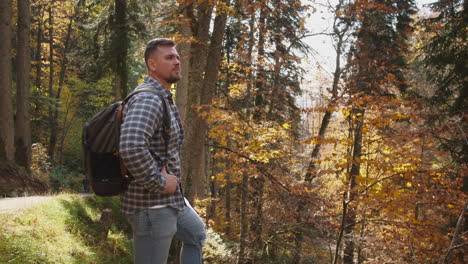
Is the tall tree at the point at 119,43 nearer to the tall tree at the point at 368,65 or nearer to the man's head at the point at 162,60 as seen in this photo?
the tall tree at the point at 368,65

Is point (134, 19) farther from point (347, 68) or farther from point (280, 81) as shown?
point (347, 68)

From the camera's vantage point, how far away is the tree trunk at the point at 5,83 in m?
11.7

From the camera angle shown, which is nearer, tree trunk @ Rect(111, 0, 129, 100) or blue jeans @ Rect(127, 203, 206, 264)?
blue jeans @ Rect(127, 203, 206, 264)

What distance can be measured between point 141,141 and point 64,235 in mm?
6380

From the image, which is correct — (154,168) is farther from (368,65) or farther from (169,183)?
(368,65)

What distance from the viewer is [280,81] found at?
14.8 metres

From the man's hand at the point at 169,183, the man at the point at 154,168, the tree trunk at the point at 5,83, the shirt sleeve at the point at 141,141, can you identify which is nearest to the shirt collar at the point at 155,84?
the man at the point at 154,168

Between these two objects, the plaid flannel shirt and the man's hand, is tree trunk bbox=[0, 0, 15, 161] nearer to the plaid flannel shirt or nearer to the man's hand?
the plaid flannel shirt

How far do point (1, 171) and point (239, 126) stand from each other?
705 centimetres

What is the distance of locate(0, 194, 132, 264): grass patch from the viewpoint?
547 centimetres

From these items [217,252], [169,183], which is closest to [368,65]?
[217,252]

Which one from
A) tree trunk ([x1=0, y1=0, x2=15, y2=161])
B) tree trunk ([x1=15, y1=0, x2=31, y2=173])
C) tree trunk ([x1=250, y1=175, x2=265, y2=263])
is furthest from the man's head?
tree trunk ([x1=15, y1=0, x2=31, y2=173])

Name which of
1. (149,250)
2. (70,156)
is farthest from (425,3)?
(70,156)

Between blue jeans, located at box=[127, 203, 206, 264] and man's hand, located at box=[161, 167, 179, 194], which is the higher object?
man's hand, located at box=[161, 167, 179, 194]
